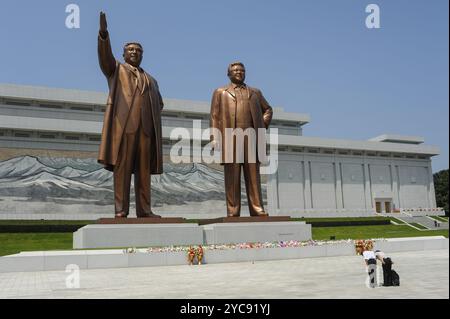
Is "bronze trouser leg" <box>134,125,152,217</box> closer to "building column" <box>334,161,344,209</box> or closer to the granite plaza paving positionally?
the granite plaza paving

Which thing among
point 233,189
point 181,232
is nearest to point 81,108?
point 233,189

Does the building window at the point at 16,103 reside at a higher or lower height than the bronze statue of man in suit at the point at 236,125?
higher

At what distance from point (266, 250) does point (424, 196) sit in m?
35.7

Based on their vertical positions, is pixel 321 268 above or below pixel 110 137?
below

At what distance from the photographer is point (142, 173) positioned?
11.2m

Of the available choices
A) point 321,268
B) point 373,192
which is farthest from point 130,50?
point 373,192

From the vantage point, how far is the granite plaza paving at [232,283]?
5250 millimetres

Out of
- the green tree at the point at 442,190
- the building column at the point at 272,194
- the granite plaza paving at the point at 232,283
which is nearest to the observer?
the granite plaza paving at the point at 232,283

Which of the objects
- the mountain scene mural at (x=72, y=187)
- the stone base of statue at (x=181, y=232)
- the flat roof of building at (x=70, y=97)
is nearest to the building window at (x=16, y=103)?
the flat roof of building at (x=70, y=97)

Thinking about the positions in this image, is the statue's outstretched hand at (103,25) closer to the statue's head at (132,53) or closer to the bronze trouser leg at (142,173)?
the statue's head at (132,53)

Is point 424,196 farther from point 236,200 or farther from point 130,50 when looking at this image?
point 130,50

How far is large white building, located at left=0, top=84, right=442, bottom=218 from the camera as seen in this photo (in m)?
27.9
